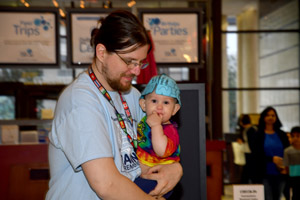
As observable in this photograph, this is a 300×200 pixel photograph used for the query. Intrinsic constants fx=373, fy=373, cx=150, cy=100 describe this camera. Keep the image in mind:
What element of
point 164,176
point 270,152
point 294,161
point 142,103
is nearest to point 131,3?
point 270,152

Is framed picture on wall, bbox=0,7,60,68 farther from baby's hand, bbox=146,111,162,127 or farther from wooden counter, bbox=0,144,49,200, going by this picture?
baby's hand, bbox=146,111,162,127

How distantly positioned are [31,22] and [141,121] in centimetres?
354

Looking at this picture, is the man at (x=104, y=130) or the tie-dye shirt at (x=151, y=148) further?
the tie-dye shirt at (x=151, y=148)

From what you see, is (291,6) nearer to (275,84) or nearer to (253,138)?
(275,84)

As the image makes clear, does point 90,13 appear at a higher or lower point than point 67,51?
higher

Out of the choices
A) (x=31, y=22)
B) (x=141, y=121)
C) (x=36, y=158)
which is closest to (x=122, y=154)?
→ (x=141, y=121)

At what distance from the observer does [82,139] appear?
53.7 inches

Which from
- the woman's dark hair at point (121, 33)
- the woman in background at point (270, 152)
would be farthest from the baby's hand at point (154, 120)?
A: the woman in background at point (270, 152)

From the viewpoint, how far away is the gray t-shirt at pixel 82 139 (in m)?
1.37

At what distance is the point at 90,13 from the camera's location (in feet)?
15.8

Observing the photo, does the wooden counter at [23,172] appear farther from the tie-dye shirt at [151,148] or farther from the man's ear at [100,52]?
the man's ear at [100,52]

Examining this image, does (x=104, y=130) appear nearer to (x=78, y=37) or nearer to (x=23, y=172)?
(x=23, y=172)

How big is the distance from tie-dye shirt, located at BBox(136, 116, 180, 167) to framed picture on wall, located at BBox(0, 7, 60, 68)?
3395mm

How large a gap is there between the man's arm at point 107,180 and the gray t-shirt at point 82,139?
0.09 ft
